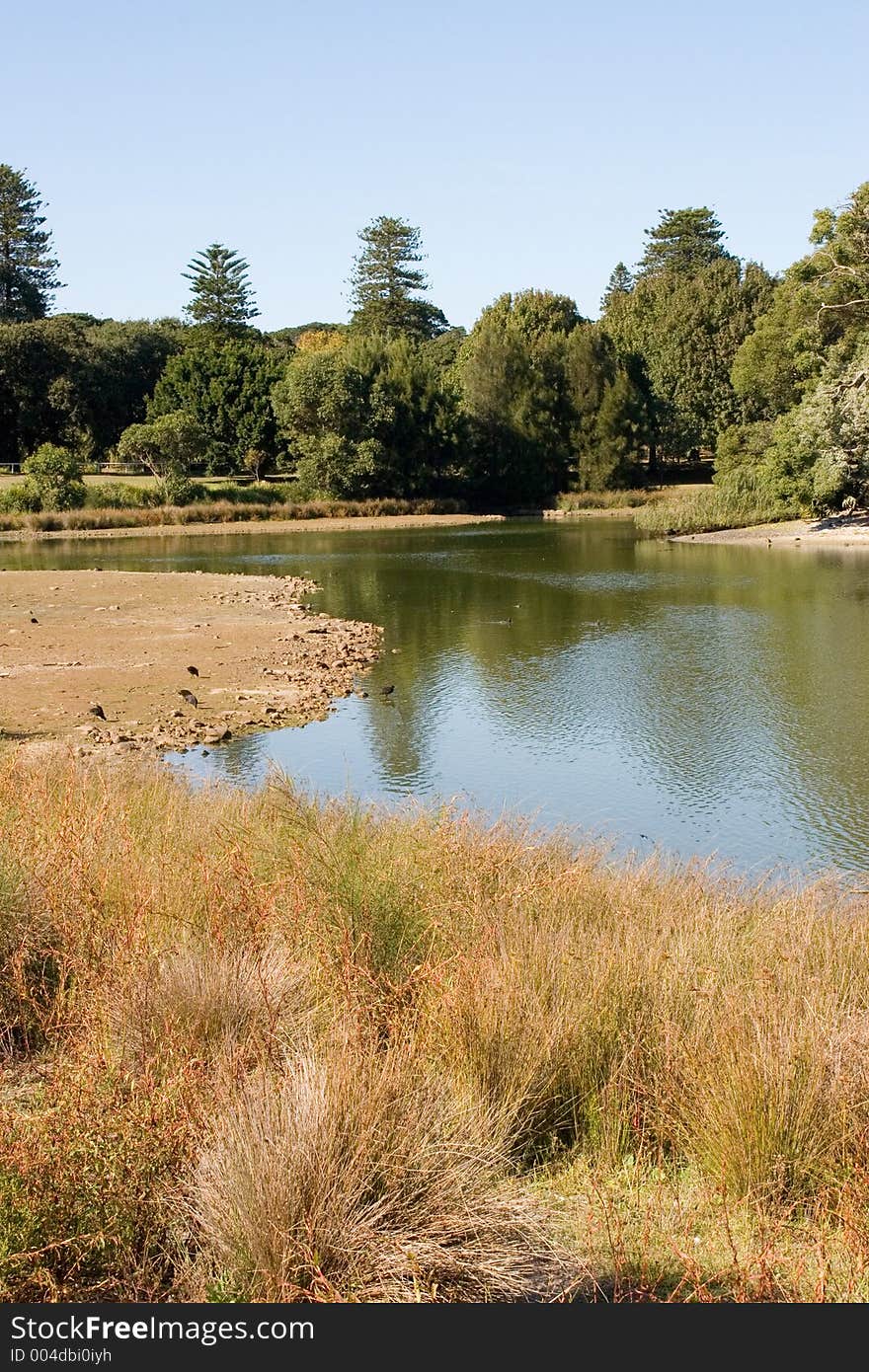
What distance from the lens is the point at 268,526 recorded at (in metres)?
59.4

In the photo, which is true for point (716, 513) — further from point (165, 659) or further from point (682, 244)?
point (682, 244)

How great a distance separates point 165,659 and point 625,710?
8.11 meters

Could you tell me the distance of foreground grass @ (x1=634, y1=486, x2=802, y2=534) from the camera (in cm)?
4884

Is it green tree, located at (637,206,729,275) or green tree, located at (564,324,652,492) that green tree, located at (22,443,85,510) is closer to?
green tree, located at (564,324,652,492)

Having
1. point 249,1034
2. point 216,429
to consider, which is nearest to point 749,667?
point 249,1034

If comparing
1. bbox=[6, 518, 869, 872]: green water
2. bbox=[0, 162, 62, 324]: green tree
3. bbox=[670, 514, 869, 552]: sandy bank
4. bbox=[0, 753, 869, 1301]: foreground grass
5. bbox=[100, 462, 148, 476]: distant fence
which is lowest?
bbox=[6, 518, 869, 872]: green water

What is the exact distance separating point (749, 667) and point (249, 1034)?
16760 mm

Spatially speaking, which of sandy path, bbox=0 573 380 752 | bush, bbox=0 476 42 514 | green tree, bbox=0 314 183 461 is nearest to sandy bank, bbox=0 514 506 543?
bush, bbox=0 476 42 514

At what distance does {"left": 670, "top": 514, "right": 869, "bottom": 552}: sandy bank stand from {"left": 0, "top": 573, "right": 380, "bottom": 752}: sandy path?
2095 centimetres

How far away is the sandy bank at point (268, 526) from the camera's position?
5356 cm

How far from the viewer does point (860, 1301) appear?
3.34 meters

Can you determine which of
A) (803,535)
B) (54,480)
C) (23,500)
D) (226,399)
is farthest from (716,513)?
(226,399)

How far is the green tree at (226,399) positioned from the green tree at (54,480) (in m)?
13.1

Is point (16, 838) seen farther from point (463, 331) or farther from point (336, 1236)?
point (463, 331)
